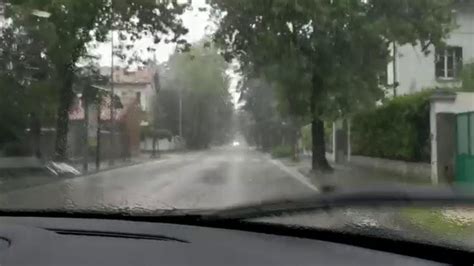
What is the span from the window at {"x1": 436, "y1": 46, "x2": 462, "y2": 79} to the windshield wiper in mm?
16347

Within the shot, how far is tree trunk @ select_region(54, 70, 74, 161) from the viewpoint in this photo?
5121mm

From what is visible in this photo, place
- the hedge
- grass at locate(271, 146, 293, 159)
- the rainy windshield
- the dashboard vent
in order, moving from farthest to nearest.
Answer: the hedge
grass at locate(271, 146, 293, 159)
the rainy windshield
the dashboard vent

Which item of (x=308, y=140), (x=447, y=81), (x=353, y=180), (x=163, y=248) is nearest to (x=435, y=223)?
(x=163, y=248)

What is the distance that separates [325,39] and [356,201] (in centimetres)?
1011

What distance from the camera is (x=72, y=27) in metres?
5.76

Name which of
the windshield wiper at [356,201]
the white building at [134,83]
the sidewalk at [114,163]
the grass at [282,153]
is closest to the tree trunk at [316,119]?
the grass at [282,153]

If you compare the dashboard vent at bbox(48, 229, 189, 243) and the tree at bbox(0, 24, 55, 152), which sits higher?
the tree at bbox(0, 24, 55, 152)

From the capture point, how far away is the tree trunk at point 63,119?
16.8ft

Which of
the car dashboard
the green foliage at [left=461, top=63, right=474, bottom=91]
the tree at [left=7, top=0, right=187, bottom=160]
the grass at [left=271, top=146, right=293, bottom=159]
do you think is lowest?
the car dashboard

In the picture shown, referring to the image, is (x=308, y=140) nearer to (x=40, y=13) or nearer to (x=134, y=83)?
(x=40, y=13)

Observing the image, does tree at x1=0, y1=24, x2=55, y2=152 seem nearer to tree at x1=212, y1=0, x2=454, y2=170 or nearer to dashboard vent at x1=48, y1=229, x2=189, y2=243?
tree at x1=212, y1=0, x2=454, y2=170

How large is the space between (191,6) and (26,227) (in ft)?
11.4

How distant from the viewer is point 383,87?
1695cm

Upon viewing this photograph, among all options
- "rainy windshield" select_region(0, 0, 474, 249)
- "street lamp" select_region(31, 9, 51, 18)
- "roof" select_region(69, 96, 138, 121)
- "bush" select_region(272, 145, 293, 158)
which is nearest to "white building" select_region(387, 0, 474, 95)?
"bush" select_region(272, 145, 293, 158)
